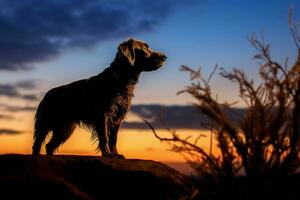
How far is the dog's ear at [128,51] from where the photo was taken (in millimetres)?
9617

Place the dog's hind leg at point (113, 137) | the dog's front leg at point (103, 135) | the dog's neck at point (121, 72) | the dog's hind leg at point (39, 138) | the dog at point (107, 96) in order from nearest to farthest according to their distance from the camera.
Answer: the dog's front leg at point (103, 135) < the dog at point (107, 96) < the dog's neck at point (121, 72) < the dog's hind leg at point (113, 137) < the dog's hind leg at point (39, 138)

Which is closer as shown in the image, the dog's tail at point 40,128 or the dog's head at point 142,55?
the dog's head at point 142,55

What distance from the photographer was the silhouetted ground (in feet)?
26.2

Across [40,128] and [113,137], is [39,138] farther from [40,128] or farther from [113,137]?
[113,137]

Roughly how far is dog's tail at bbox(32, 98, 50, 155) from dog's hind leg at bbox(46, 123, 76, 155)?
185mm

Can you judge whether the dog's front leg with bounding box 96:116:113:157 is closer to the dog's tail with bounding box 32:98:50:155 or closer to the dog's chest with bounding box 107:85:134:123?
the dog's chest with bounding box 107:85:134:123

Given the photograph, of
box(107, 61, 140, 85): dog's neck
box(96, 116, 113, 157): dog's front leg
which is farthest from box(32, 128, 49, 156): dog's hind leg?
box(107, 61, 140, 85): dog's neck

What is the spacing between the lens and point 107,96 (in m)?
9.64

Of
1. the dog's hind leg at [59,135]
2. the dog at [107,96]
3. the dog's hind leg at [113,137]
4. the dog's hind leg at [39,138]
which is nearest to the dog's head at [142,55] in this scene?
the dog at [107,96]

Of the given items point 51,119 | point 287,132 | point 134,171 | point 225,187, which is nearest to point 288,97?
point 287,132

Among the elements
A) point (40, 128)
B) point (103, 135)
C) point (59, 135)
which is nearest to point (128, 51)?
point (103, 135)

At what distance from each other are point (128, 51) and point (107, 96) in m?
0.91

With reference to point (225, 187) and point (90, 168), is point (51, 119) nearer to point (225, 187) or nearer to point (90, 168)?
point (90, 168)

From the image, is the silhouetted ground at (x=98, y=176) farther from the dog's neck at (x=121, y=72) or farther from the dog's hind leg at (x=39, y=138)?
the dog's hind leg at (x=39, y=138)
